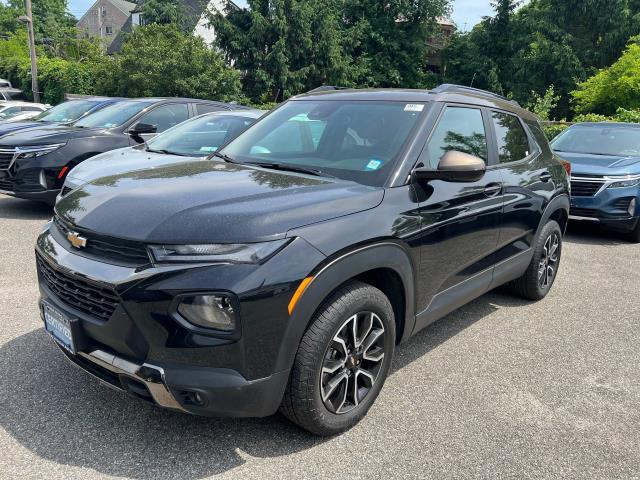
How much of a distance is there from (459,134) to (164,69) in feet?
75.0

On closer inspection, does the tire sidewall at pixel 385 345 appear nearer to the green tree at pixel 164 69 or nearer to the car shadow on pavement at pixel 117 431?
the car shadow on pavement at pixel 117 431

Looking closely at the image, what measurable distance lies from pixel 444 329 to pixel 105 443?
2629mm

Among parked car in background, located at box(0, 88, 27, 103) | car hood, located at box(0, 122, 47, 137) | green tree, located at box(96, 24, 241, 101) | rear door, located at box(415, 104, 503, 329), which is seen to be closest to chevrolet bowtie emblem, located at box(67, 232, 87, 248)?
rear door, located at box(415, 104, 503, 329)

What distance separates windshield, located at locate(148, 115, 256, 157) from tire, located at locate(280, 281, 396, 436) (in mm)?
3690

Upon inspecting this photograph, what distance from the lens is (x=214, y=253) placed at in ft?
7.38

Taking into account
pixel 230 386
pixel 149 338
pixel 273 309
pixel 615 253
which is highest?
pixel 273 309

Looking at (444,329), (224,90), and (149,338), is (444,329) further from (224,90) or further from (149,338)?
(224,90)

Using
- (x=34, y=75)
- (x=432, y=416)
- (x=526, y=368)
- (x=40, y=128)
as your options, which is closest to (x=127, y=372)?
(x=432, y=416)

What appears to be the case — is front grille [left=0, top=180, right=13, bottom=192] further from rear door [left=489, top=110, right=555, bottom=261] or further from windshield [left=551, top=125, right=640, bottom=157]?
windshield [left=551, top=125, right=640, bottom=157]

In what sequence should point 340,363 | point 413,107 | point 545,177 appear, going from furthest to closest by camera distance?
point 545,177 → point 413,107 → point 340,363

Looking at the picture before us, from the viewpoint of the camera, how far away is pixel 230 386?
2256 millimetres

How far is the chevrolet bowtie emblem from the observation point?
8.23 feet

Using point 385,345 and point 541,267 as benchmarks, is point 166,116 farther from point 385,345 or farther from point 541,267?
point 385,345

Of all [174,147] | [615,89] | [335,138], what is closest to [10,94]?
[174,147]
